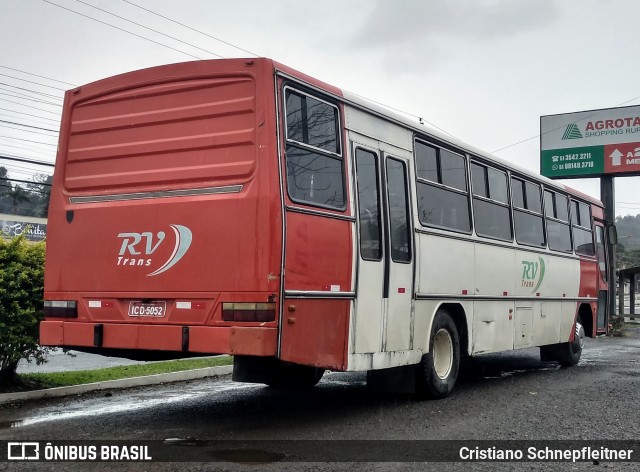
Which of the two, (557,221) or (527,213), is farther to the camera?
(557,221)

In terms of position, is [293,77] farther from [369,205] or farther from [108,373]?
[108,373]

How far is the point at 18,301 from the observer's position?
9617 mm

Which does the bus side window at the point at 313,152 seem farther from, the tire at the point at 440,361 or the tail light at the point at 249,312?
the tire at the point at 440,361

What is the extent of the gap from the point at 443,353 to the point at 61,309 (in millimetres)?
4864

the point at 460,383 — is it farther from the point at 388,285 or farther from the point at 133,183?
the point at 133,183

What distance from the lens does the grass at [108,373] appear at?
34.4 feet

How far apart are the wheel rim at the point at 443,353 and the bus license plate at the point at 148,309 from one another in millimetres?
3935

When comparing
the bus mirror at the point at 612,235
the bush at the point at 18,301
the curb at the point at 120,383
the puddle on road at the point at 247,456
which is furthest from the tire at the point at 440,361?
the bus mirror at the point at 612,235

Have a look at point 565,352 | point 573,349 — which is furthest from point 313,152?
point 573,349

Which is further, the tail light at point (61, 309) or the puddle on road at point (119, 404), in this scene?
the puddle on road at point (119, 404)

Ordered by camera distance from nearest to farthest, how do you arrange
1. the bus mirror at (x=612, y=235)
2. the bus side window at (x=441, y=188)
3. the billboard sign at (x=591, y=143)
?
1. the bus side window at (x=441, y=188)
2. the bus mirror at (x=612, y=235)
3. the billboard sign at (x=591, y=143)

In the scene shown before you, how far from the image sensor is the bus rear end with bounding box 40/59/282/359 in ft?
23.2

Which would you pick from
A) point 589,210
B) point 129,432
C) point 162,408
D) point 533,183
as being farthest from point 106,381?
point 589,210

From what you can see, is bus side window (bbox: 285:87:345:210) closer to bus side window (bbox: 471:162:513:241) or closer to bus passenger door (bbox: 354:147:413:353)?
bus passenger door (bbox: 354:147:413:353)
